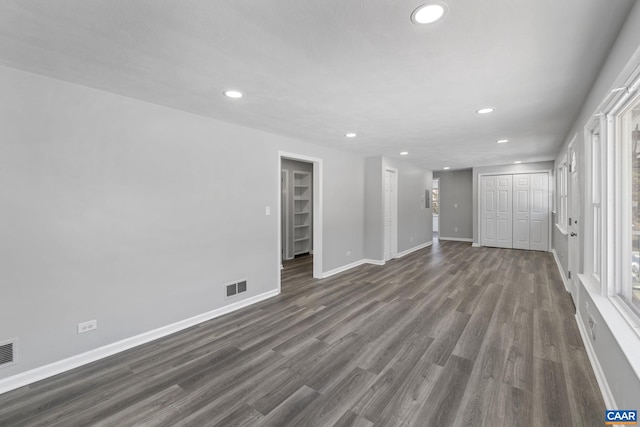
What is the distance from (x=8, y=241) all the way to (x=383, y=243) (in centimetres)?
528

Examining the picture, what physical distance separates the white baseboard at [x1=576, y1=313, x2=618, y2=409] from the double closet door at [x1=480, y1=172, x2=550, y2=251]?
5477mm

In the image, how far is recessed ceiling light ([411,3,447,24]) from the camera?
1.36 m

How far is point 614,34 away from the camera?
5.28 ft

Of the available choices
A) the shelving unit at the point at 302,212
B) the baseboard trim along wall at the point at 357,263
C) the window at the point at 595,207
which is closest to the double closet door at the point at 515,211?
the baseboard trim along wall at the point at 357,263

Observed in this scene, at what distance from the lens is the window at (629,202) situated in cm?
176

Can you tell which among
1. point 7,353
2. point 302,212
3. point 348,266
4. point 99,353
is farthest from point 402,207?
point 7,353

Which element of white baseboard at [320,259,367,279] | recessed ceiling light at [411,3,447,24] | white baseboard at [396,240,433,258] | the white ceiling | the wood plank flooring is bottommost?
the wood plank flooring

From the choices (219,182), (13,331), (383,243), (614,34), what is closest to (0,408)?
(13,331)

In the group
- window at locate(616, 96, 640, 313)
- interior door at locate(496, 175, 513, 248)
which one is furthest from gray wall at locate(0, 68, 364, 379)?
interior door at locate(496, 175, 513, 248)

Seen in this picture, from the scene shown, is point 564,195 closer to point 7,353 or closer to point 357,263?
point 357,263

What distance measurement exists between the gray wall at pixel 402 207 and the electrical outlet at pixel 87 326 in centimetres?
465

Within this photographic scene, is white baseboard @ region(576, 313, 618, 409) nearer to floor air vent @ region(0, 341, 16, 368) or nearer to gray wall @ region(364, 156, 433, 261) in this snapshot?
gray wall @ region(364, 156, 433, 261)

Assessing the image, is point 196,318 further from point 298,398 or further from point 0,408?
point 298,398

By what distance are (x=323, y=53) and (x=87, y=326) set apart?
114 inches
